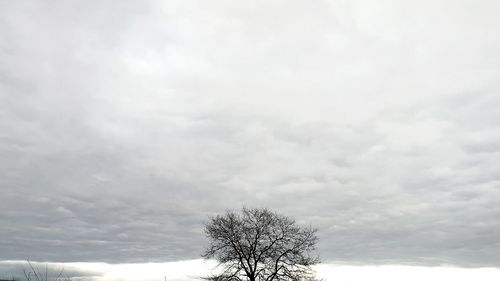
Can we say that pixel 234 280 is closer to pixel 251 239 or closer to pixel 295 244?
pixel 251 239

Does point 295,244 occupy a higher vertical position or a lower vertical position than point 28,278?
higher

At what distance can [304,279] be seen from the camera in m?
47.6

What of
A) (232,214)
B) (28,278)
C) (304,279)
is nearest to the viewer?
(28,278)

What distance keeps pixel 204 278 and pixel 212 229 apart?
217 inches

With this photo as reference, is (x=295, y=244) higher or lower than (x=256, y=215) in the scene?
lower

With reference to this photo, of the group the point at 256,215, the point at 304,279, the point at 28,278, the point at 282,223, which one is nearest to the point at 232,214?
the point at 256,215

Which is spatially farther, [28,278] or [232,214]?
[232,214]

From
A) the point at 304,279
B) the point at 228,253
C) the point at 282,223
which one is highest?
the point at 282,223

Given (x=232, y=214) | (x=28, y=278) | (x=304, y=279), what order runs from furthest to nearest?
(x=232, y=214) → (x=304, y=279) → (x=28, y=278)

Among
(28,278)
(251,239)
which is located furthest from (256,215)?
(28,278)

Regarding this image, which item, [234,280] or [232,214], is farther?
[232,214]

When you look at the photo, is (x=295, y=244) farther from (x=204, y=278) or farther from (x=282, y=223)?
(x=204, y=278)

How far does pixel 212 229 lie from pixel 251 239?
4701mm

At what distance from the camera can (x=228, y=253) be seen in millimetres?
49625
